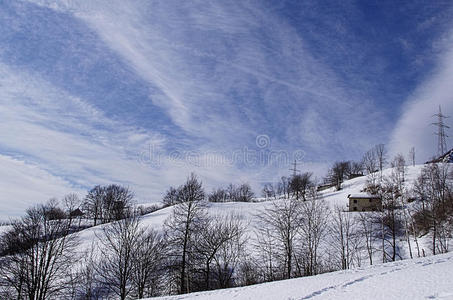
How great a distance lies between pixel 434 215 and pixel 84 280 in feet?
130

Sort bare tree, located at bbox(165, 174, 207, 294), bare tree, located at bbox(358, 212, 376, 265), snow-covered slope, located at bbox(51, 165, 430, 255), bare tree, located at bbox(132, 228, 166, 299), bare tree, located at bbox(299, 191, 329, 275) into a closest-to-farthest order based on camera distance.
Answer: bare tree, located at bbox(165, 174, 207, 294) < bare tree, located at bbox(132, 228, 166, 299) < bare tree, located at bbox(299, 191, 329, 275) < bare tree, located at bbox(358, 212, 376, 265) < snow-covered slope, located at bbox(51, 165, 430, 255)

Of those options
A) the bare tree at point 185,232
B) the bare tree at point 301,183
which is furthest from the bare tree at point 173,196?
the bare tree at point 301,183

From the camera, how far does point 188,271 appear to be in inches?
856

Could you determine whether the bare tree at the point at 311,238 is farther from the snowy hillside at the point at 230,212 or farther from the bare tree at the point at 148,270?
the snowy hillside at the point at 230,212

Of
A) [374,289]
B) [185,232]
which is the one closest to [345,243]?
[185,232]

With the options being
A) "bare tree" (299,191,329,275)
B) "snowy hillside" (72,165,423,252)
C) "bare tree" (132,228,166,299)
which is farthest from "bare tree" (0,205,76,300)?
"bare tree" (299,191,329,275)

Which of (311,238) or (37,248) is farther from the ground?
(37,248)

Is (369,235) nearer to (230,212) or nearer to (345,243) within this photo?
(345,243)

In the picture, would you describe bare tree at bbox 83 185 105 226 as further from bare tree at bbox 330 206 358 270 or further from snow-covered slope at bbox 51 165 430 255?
bare tree at bbox 330 206 358 270

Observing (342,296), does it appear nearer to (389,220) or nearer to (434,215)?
(389,220)

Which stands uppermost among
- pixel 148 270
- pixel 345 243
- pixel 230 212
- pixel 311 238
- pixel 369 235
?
pixel 230 212

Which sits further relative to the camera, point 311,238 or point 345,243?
point 345,243

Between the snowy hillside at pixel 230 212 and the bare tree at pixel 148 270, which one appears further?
the snowy hillside at pixel 230 212

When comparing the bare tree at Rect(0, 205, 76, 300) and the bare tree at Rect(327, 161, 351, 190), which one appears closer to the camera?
the bare tree at Rect(0, 205, 76, 300)
